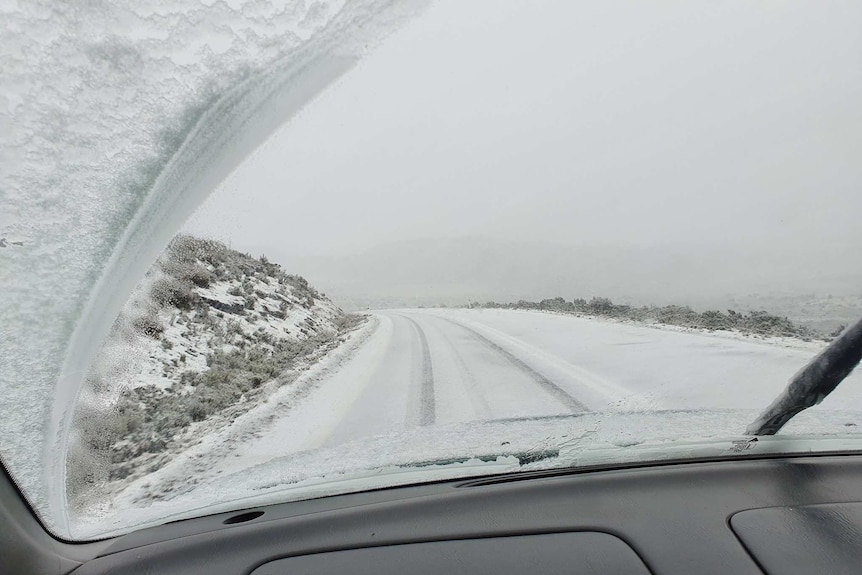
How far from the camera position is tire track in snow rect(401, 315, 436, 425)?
3.48m

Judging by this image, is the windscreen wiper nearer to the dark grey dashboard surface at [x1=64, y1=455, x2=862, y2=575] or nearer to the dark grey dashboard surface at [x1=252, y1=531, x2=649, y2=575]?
the dark grey dashboard surface at [x1=64, y1=455, x2=862, y2=575]

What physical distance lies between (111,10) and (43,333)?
1.25 m

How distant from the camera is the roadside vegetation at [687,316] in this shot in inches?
122

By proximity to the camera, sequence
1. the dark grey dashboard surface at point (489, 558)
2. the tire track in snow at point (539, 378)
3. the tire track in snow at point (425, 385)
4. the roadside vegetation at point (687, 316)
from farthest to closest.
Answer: the tire track in snow at point (539, 378), the tire track in snow at point (425, 385), the roadside vegetation at point (687, 316), the dark grey dashboard surface at point (489, 558)

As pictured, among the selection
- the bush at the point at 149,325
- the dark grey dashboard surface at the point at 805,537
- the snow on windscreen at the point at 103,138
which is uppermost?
the snow on windscreen at the point at 103,138

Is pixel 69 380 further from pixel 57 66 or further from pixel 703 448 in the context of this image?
pixel 703 448

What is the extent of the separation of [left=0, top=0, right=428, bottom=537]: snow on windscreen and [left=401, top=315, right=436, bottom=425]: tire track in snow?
6.35 feet

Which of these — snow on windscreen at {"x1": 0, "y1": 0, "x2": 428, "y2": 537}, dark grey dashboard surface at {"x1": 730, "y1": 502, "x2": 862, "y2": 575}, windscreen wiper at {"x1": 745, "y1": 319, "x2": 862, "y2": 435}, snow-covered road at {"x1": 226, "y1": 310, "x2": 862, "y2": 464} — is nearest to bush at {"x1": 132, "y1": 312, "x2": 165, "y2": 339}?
snow on windscreen at {"x1": 0, "y1": 0, "x2": 428, "y2": 537}

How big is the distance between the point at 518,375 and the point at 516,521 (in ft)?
7.95

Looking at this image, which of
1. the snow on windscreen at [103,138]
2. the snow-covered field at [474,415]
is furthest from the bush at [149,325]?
the snow-covered field at [474,415]

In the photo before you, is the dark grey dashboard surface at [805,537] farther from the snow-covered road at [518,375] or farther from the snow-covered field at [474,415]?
the snow-covered road at [518,375]

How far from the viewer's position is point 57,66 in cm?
180

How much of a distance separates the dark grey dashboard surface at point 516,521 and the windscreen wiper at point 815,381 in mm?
195

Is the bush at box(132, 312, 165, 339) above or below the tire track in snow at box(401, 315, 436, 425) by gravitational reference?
above
